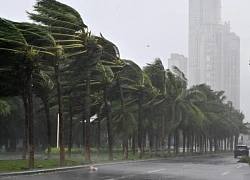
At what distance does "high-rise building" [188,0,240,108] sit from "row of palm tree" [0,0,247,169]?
23.5 meters

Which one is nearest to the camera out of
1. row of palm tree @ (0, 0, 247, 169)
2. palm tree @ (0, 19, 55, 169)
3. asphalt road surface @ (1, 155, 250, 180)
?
asphalt road surface @ (1, 155, 250, 180)

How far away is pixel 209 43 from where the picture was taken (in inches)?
3543

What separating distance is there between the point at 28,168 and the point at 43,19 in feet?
31.9

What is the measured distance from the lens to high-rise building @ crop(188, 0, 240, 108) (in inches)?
3509

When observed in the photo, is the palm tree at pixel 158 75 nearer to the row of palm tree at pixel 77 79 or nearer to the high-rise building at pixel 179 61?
the row of palm tree at pixel 77 79

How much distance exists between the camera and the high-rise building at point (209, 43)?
292 ft

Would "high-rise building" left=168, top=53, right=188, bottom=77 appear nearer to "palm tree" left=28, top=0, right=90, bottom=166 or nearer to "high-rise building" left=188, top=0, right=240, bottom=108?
"high-rise building" left=188, top=0, right=240, bottom=108

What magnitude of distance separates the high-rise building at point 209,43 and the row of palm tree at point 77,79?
2354 centimetres

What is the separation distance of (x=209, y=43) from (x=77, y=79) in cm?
5682

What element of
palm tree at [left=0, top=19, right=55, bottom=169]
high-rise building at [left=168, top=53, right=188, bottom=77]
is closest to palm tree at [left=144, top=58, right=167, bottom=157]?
palm tree at [left=0, top=19, right=55, bottom=169]

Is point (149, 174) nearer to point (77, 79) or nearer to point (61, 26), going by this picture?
point (61, 26)

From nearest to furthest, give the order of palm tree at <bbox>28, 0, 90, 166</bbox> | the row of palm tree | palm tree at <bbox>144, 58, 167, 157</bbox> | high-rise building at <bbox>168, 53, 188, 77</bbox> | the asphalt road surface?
the asphalt road surface, the row of palm tree, palm tree at <bbox>28, 0, 90, 166</bbox>, palm tree at <bbox>144, 58, 167, 157</bbox>, high-rise building at <bbox>168, 53, 188, 77</bbox>

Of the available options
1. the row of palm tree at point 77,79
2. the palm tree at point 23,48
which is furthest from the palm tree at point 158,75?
the palm tree at point 23,48

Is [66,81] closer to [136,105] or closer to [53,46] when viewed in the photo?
[53,46]
